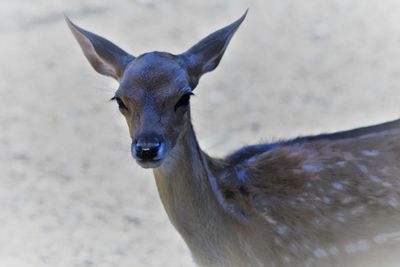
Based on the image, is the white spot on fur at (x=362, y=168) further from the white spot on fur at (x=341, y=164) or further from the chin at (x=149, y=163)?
the chin at (x=149, y=163)

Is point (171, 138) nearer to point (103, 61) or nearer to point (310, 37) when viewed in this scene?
point (103, 61)

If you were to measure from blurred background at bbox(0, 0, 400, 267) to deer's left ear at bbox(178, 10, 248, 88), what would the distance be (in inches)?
64.9

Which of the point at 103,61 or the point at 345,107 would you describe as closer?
the point at 103,61

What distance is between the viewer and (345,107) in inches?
275

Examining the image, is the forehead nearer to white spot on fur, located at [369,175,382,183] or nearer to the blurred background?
white spot on fur, located at [369,175,382,183]

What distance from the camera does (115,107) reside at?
7070 mm

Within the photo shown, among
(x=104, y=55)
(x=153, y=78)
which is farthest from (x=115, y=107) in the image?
(x=153, y=78)

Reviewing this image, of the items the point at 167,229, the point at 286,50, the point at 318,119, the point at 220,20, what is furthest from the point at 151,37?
the point at 167,229

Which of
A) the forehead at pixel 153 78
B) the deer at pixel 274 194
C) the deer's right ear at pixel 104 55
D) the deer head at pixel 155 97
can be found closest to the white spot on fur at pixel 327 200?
the deer at pixel 274 194

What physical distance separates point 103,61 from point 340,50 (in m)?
3.21

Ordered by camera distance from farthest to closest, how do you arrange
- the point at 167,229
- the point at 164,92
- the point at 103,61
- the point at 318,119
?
1. the point at 318,119
2. the point at 167,229
3. the point at 103,61
4. the point at 164,92

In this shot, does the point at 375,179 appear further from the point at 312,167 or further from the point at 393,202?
the point at 312,167

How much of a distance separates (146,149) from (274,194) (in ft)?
3.16

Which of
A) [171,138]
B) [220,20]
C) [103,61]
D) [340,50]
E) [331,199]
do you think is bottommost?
[331,199]
